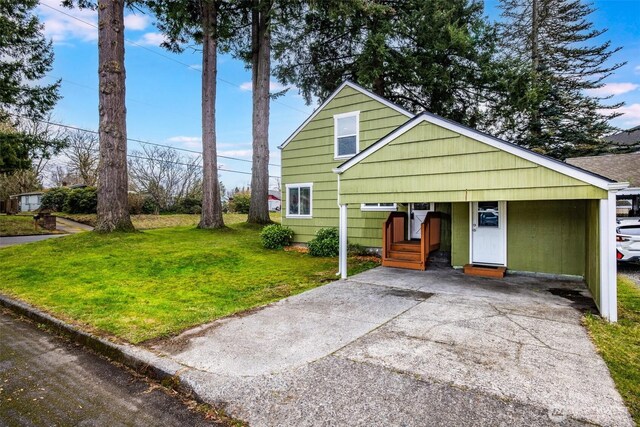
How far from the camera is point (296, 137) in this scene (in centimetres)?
1146

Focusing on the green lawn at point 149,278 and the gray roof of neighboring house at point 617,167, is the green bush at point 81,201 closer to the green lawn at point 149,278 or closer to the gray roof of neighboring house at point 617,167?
the green lawn at point 149,278

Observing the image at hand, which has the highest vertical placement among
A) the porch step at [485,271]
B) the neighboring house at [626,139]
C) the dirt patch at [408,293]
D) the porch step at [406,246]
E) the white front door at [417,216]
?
the neighboring house at [626,139]

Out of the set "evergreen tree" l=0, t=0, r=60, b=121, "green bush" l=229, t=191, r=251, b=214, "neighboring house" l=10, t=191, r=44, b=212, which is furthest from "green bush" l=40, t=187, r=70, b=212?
"green bush" l=229, t=191, r=251, b=214

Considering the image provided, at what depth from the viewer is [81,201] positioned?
78.0 feet

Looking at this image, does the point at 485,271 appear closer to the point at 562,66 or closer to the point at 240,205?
the point at 562,66

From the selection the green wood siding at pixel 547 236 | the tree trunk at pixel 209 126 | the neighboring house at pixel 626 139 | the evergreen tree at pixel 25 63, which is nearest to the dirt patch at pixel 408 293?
the green wood siding at pixel 547 236

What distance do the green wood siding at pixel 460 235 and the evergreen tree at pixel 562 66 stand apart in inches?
471

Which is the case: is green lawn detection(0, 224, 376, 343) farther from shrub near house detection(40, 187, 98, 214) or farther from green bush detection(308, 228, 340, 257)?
shrub near house detection(40, 187, 98, 214)

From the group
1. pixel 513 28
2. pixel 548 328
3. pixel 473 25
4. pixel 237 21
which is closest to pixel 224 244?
pixel 548 328

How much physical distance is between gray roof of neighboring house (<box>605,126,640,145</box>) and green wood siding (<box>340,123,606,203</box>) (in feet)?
62.3

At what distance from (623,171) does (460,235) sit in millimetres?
9521

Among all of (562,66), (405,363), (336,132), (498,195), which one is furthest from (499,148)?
(562,66)

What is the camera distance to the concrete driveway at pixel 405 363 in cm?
237

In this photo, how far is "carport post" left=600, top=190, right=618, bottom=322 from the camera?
171 inches
